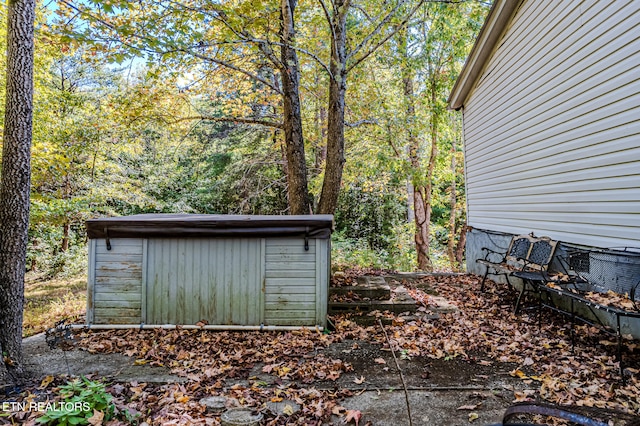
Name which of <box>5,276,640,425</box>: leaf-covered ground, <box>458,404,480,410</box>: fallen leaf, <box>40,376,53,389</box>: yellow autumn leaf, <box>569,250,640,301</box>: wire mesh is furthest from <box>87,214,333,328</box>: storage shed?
<box>569,250,640,301</box>: wire mesh

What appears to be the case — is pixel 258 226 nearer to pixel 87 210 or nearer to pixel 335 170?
pixel 335 170

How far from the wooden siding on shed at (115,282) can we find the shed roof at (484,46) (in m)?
7.30

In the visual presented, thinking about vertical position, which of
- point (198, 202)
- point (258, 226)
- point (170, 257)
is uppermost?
point (198, 202)

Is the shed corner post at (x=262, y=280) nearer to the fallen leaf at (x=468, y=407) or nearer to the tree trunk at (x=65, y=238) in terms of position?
the fallen leaf at (x=468, y=407)

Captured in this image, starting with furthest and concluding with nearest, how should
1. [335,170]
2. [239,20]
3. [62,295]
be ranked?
[62,295] → [335,170] → [239,20]

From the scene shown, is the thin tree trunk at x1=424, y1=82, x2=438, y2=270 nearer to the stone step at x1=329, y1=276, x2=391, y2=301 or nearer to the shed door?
the stone step at x1=329, y1=276, x2=391, y2=301

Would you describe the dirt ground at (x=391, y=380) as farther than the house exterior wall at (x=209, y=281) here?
No

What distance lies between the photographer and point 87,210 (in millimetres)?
11516

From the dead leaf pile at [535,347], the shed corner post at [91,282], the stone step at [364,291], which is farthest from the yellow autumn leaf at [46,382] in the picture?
the stone step at [364,291]

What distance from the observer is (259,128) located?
13883 mm

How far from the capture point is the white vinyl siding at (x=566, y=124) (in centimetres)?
398

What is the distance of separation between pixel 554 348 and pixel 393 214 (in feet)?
35.0

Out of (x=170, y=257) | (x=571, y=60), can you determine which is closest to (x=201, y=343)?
(x=170, y=257)

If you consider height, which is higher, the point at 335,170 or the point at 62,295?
the point at 335,170
